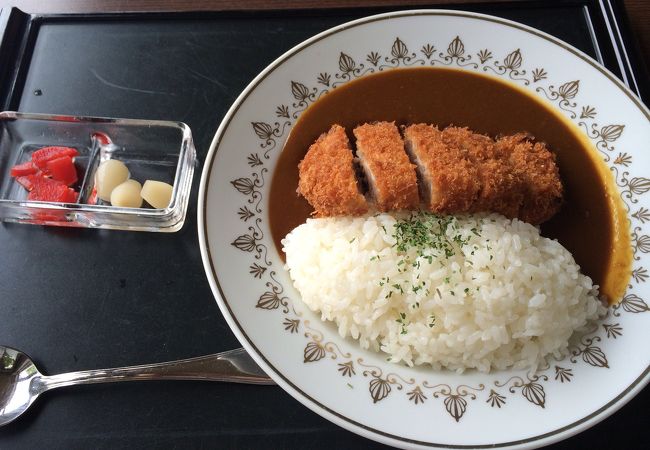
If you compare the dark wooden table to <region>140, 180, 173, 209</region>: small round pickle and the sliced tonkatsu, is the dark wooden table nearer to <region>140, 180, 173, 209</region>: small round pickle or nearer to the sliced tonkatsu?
the sliced tonkatsu

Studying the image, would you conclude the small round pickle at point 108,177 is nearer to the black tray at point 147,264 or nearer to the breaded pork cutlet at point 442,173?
the black tray at point 147,264

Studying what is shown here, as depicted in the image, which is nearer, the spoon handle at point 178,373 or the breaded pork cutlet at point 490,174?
the spoon handle at point 178,373

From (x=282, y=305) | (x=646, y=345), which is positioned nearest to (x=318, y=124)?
(x=282, y=305)

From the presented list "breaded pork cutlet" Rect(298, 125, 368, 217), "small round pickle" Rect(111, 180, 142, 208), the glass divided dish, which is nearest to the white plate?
"breaded pork cutlet" Rect(298, 125, 368, 217)

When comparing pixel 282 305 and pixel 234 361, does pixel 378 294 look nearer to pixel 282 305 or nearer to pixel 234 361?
pixel 282 305

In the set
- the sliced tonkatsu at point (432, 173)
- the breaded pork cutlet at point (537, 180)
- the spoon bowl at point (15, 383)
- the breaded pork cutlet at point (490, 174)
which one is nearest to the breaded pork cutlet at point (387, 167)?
the sliced tonkatsu at point (432, 173)
